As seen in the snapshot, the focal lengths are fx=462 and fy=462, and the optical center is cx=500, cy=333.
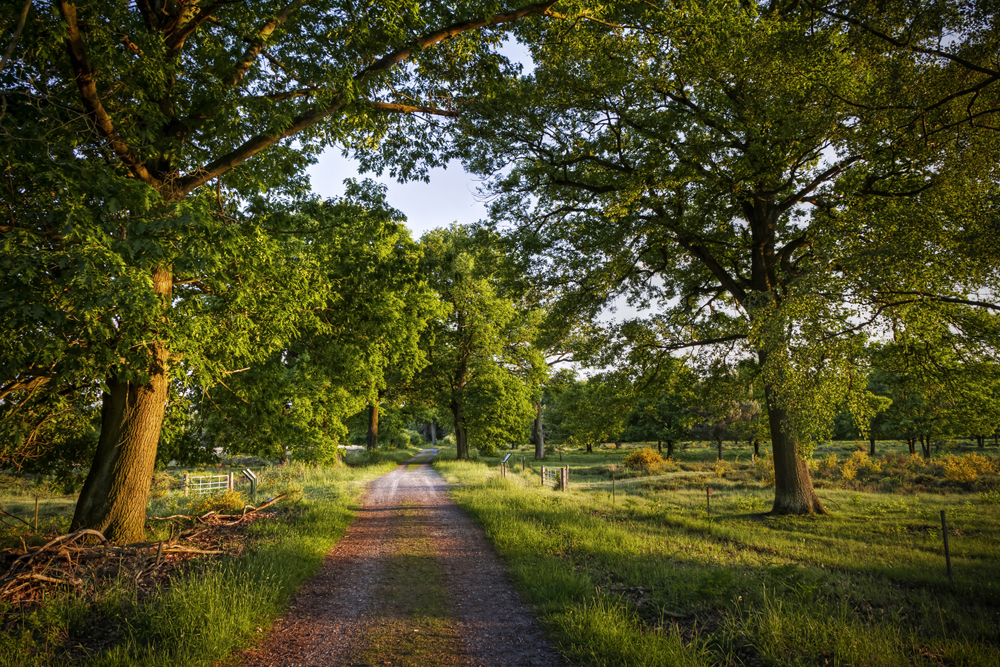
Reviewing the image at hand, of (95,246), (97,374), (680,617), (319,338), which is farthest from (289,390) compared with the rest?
(680,617)

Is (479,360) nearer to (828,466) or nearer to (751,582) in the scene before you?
(828,466)

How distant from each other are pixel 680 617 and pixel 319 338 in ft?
33.1

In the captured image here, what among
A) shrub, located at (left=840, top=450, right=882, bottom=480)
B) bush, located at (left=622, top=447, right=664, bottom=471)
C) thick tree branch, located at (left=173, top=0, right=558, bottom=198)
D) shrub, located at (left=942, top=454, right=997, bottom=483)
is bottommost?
bush, located at (left=622, top=447, right=664, bottom=471)

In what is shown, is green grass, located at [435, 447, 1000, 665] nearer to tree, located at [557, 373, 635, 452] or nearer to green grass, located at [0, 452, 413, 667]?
tree, located at [557, 373, 635, 452]

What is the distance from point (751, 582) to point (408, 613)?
184 inches

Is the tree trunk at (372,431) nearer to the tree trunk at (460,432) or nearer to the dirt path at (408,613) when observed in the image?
the tree trunk at (460,432)

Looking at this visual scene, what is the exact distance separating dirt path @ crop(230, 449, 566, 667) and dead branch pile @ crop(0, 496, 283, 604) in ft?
6.34

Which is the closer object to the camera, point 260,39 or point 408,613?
point 408,613

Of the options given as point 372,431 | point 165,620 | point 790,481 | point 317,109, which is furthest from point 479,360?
point 165,620

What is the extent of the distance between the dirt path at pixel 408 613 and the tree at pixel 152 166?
3.98 m

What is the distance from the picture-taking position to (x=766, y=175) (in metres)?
11.8

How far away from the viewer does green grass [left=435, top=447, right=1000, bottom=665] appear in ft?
14.3

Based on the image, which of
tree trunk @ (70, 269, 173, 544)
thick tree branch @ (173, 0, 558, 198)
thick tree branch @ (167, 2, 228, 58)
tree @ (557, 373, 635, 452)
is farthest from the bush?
thick tree branch @ (167, 2, 228, 58)

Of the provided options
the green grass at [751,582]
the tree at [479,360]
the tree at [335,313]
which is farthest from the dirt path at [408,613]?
the tree at [479,360]
